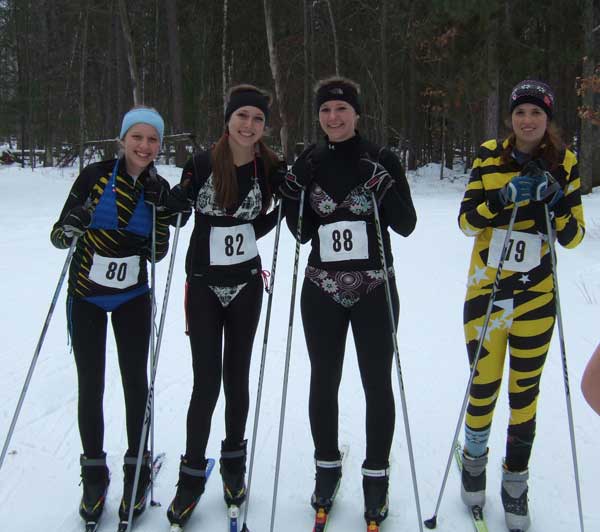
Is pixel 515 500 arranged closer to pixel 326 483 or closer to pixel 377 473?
pixel 377 473

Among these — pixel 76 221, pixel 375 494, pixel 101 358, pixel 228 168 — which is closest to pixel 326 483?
pixel 375 494

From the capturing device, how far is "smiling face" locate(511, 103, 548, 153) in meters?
2.59

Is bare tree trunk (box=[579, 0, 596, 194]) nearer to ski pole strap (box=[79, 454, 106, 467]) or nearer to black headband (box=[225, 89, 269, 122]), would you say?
black headband (box=[225, 89, 269, 122])

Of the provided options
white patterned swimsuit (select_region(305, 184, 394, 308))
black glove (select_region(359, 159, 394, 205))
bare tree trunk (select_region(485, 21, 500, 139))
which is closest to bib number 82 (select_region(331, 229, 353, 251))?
white patterned swimsuit (select_region(305, 184, 394, 308))

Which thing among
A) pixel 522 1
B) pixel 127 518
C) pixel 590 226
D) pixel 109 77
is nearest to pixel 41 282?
pixel 127 518

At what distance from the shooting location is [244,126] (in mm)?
2756

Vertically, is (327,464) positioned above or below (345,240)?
below

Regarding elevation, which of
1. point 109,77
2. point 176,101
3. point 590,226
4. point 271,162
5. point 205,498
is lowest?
point 205,498

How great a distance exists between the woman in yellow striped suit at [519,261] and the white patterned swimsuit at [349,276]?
51 cm

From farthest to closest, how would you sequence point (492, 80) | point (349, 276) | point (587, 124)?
point (492, 80), point (587, 124), point (349, 276)

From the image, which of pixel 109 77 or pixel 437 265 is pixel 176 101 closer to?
pixel 109 77

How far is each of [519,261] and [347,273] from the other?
817mm

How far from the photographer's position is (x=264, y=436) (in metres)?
3.57

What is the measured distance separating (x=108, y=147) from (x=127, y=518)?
19006 millimetres
